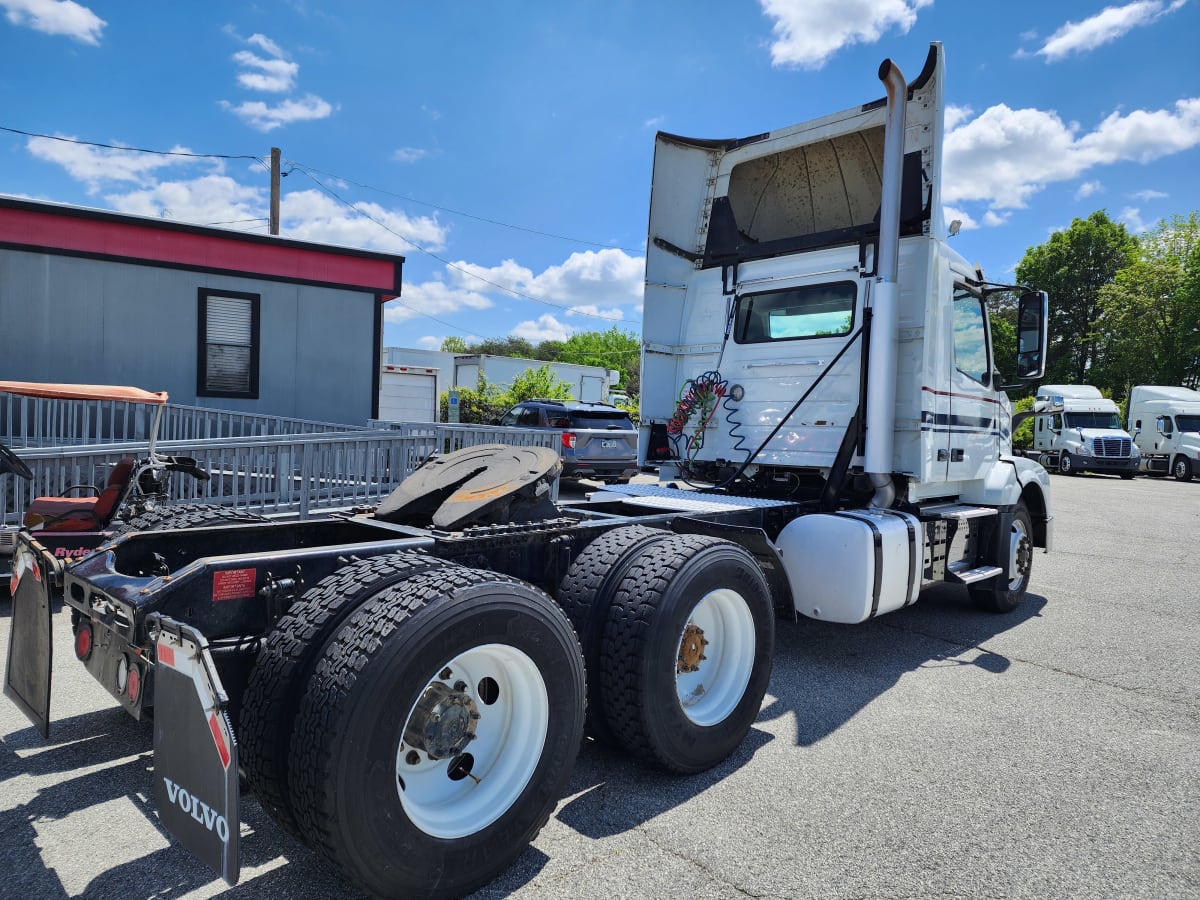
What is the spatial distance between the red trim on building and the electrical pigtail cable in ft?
28.5

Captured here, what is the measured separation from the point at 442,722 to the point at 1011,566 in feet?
18.4

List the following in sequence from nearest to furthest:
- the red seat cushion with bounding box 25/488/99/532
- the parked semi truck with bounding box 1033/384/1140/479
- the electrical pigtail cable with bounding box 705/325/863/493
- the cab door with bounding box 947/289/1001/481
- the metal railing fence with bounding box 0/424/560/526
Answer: the red seat cushion with bounding box 25/488/99/532
the electrical pigtail cable with bounding box 705/325/863/493
the cab door with bounding box 947/289/1001/481
the metal railing fence with bounding box 0/424/560/526
the parked semi truck with bounding box 1033/384/1140/479

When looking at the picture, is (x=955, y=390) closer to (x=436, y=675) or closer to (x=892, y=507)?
(x=892, y=507)

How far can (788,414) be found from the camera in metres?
5.91

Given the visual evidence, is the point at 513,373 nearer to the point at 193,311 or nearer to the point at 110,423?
the point at 193,311

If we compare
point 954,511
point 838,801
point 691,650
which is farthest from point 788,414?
point 838,801

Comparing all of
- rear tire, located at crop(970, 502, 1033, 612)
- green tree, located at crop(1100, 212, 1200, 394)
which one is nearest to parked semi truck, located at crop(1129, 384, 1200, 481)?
green tree, located at crop(1100, 212, 1200, 394)

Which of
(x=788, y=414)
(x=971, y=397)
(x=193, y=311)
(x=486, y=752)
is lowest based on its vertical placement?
(x=486, y=752)

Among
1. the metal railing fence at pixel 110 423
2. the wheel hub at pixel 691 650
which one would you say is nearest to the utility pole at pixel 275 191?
the metal railing fence at pixel 110 423

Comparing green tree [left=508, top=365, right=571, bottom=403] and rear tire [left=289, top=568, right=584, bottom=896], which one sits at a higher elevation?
green tree [left=508, top=365, right=571, bottom=403]

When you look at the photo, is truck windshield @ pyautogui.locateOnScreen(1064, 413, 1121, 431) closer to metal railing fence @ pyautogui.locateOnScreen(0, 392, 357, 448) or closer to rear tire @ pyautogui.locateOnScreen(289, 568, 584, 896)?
metal railing fence @ pyautogui.locateOnScreen(0, 392, 357, 448)

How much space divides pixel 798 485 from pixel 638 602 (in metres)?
3.21

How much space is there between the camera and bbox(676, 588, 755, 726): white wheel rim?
3645 millimetres

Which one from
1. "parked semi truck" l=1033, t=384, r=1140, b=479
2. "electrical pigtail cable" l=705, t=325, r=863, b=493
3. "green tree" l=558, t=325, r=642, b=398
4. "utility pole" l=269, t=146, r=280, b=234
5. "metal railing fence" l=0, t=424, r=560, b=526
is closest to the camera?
"electrical pigtail cable" l=705, t=325, r=863, b=493
